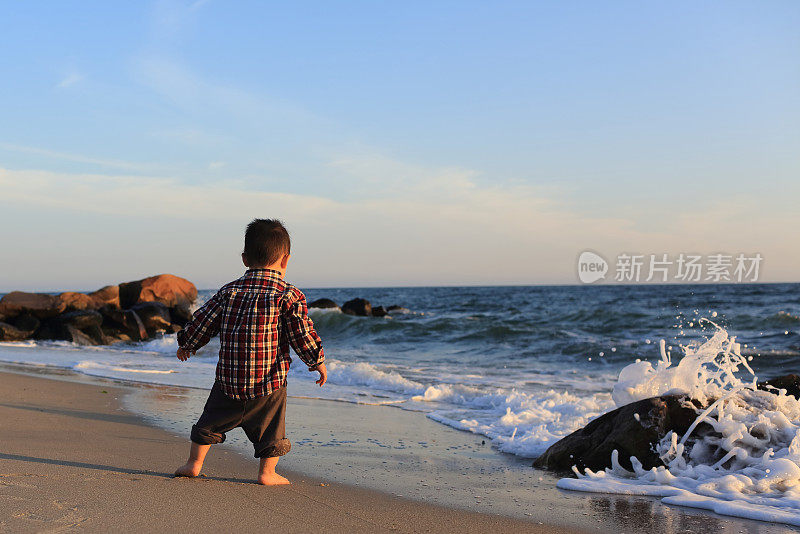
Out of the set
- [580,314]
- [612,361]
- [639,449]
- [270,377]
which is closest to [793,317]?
[580,314]

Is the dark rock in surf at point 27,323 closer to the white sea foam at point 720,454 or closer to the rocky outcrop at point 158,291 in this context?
the rocky outcrop at point 158,291

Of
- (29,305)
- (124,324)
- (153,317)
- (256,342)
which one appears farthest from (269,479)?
(153,317)

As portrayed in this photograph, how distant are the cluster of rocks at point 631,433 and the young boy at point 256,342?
187 centimetres

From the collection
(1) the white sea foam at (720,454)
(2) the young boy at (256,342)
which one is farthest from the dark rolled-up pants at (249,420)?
(1) the white sea foam at (720,454)

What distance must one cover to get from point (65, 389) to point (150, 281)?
16249 mm

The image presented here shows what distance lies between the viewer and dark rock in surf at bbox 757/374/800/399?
470cm

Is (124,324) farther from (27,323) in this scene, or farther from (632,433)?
(632,433)

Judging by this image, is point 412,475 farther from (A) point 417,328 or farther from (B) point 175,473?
(A) point 417,328

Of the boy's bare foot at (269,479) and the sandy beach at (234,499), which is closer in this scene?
the sandy beach at (234,499)

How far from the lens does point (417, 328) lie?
20.1 m

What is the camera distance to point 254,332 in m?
3.19

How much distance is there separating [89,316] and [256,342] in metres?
15.9

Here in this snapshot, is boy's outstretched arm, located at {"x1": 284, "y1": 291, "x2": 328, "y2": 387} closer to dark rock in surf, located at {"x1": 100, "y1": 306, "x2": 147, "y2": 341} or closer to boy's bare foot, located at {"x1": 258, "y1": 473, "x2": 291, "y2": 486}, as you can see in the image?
boy's bare foot, located at {"x1": 258, "y1": 473, "x2": 291, "y2": 486}

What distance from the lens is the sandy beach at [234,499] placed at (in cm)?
265
